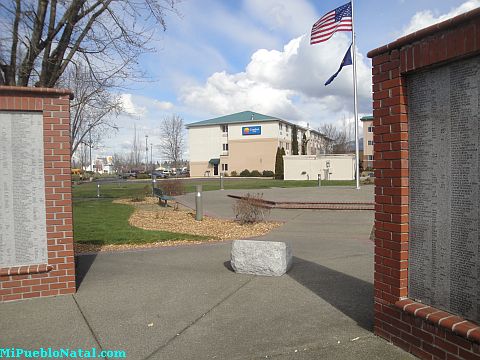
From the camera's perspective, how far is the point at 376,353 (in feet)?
11.0

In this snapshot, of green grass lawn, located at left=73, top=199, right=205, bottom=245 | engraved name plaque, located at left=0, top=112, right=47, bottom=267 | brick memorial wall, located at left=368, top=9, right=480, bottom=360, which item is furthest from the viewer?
green grass lawn, located at left=73, top=199, right=205, bottom=245

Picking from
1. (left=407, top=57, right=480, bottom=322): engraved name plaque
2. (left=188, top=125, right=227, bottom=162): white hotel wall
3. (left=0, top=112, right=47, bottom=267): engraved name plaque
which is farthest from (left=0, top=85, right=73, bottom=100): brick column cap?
(left=188, top=125, right=227, bottom=162): white hotel wall

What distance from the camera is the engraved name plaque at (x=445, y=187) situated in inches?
115

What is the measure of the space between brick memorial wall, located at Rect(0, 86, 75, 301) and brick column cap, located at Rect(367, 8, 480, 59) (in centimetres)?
351

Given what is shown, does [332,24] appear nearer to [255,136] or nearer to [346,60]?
[346,60]

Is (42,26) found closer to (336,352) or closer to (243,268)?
(243,268)

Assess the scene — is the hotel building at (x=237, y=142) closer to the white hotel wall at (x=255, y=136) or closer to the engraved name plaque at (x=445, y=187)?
the white hotel wall at (x=255, y=136)

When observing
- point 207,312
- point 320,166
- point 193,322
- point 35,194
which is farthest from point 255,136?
point 193,322

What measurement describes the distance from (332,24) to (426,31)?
61.9ft

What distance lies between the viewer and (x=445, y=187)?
3.12m

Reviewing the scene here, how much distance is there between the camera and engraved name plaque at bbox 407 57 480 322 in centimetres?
291

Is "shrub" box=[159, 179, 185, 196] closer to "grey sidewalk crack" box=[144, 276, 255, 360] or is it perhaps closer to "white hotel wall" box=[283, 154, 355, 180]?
"grey sidewalk crack" box=[144, 276, 255, 360]

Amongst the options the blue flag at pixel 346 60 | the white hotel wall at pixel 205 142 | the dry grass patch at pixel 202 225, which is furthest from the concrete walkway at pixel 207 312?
the white hotel wall at pixel 205 142

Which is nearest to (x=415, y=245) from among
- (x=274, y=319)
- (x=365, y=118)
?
(x=274, y=319)
